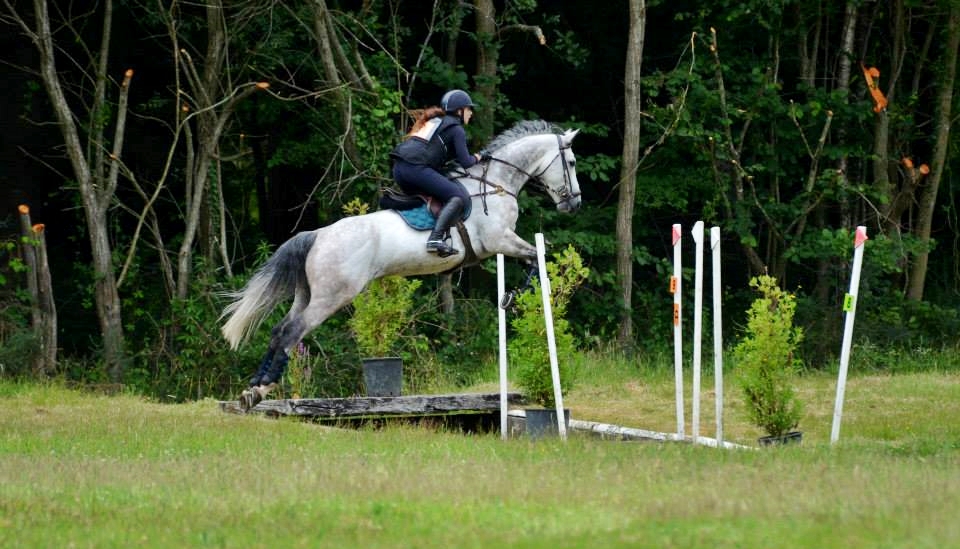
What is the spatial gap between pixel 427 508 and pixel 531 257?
5.63 m

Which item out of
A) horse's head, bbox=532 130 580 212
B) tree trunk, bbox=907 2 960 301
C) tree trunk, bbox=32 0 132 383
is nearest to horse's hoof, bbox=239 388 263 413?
horse's head, bbox=532 130 580 212

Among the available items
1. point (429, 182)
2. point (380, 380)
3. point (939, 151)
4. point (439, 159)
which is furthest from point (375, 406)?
point (939, 151)

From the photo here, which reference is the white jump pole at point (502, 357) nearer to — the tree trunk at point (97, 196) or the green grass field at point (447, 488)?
the green grass field at point (447, 488)

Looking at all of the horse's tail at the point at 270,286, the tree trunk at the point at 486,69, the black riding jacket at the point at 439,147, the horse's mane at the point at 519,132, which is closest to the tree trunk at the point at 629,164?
the tree trunk at the point at 486,69

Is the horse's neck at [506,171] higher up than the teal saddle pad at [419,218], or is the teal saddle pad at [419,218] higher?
the horse's neck at [506,171]

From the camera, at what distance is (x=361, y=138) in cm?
1978

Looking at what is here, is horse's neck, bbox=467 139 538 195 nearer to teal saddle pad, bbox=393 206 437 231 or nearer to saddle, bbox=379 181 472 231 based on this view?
saddle, bbox=379 181 472 231

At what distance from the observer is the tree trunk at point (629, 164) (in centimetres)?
2077

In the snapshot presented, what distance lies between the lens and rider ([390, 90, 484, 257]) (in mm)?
13180

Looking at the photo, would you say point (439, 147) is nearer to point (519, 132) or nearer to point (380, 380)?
point (519, 132)

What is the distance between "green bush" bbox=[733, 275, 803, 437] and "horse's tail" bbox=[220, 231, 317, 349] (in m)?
4.20

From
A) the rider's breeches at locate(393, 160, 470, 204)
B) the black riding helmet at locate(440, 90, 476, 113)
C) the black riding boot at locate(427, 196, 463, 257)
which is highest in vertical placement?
the black riding helmet at locate(440, 90, 476, 113)

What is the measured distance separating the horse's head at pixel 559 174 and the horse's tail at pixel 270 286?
2315mm

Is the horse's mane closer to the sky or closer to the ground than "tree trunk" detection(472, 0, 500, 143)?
closer to the ground
